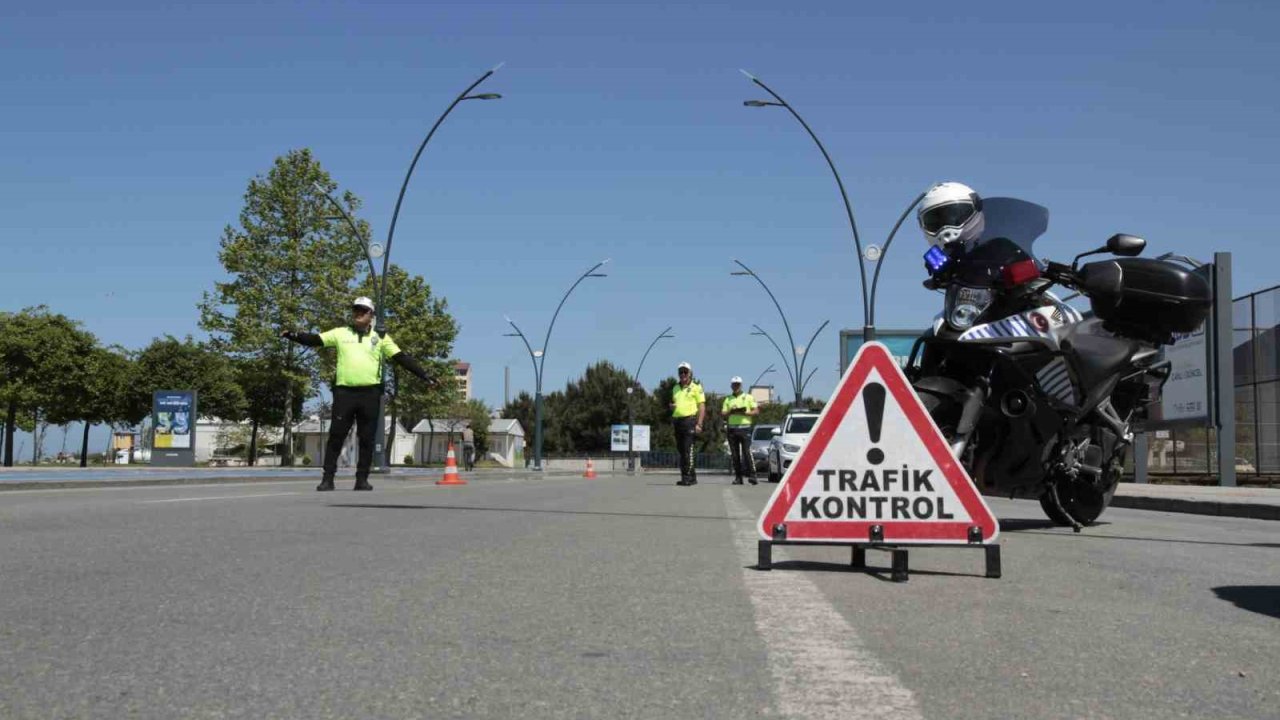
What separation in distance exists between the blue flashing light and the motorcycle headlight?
0.17m

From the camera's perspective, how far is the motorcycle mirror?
706 cm

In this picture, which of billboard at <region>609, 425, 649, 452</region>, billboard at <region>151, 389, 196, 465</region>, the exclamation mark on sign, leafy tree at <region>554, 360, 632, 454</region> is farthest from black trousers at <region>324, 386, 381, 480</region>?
leafy tree at <region>554, 360, 632, 454</region>

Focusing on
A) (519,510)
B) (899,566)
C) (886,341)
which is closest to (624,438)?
(886,341)

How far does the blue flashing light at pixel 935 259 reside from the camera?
750 centimetres

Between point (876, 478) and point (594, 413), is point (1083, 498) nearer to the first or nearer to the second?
point (876, 478)

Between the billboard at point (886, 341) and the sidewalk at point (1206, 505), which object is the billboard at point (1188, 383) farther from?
the billboard at point (886, 341)

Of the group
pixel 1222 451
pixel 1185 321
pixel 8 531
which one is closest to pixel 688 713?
pixel 8 531

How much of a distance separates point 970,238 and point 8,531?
5949 millimetres

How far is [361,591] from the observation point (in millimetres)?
4527

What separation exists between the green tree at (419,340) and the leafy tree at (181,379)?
1040 cm

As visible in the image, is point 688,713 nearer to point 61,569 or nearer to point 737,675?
point 737,675

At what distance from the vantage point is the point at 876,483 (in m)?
5.39

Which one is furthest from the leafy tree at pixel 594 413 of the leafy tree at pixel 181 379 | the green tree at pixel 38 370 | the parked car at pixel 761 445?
the parked car at pixel 761 445

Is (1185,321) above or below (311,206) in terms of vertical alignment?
below
